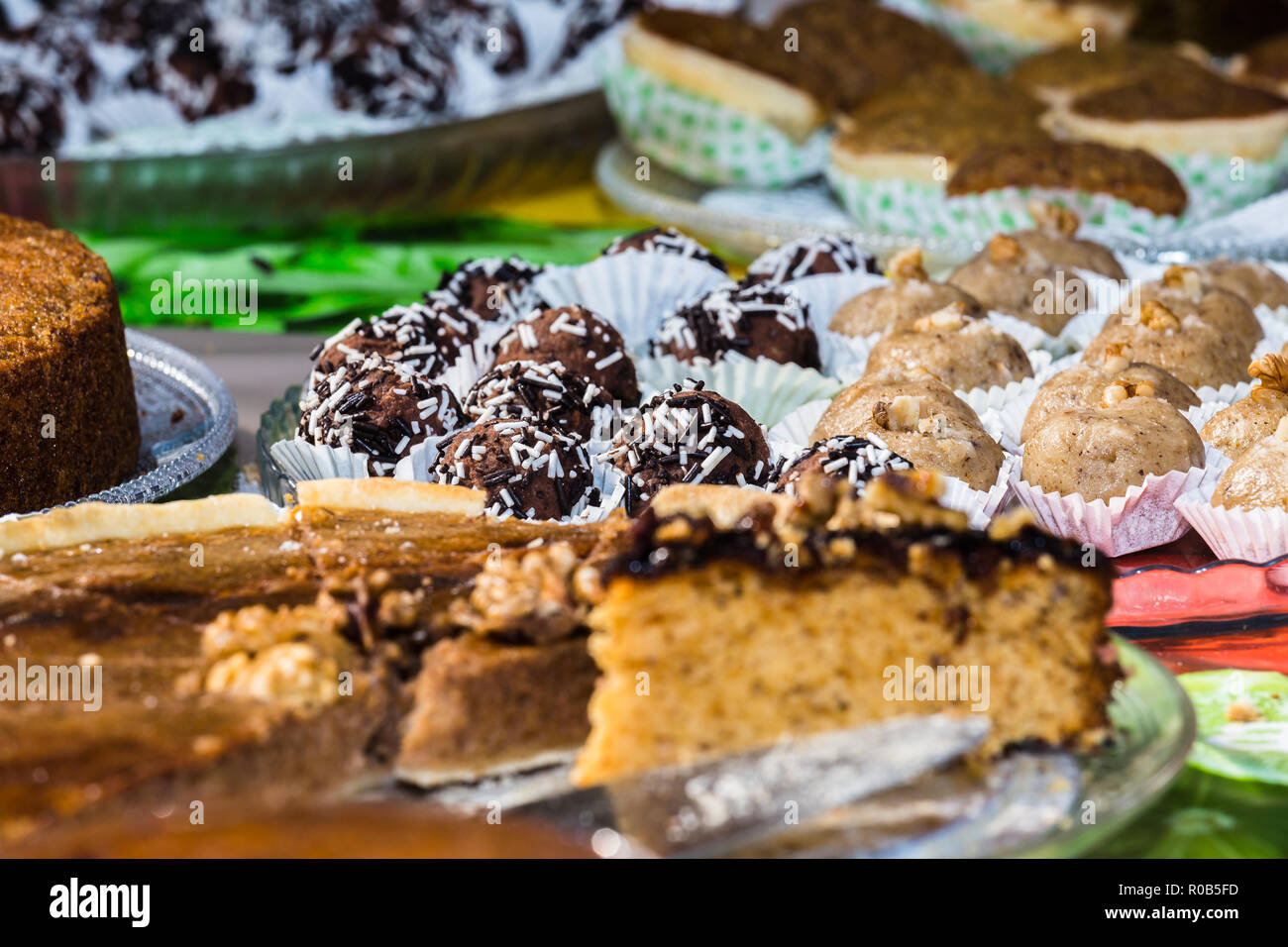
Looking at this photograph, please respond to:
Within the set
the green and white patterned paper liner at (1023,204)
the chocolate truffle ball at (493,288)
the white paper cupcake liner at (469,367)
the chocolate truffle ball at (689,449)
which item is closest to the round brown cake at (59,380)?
the white paper cupcake liner at (469,367)

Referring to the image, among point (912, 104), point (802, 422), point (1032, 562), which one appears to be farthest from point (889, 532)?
point (912, 104)

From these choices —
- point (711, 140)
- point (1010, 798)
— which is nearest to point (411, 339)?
point (1010, 798)

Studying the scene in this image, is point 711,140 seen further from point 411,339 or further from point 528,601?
point 528,601

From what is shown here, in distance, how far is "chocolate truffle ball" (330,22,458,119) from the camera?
490 centimetres

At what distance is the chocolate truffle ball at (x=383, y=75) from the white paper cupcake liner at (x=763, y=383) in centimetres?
235

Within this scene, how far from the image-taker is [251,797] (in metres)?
1.42

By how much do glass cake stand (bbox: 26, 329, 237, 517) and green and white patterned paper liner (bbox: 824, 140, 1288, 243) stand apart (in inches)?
82.7

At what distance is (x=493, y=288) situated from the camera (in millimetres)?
3150

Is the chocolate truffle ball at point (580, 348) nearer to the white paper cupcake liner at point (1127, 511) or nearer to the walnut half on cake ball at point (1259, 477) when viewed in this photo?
the white paper cupcake liner at point (1127, 511)

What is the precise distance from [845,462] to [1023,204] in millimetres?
2159

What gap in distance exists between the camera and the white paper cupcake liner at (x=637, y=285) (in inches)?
130
